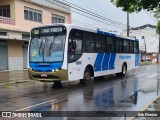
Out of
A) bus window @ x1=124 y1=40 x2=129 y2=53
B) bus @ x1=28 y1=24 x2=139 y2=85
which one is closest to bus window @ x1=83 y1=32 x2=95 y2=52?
bus @ x1=28 y1=24 x2=139 y2=85

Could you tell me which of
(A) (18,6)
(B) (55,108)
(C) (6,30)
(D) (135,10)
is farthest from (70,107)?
(A) (18,6)

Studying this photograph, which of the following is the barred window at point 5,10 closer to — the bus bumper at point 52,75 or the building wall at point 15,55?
the building wall at point 15,55

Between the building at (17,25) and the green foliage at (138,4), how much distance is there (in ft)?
59.3

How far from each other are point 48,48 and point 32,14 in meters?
19.1

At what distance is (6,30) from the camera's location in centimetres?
2950

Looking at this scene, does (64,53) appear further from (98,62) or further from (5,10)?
(5,10)

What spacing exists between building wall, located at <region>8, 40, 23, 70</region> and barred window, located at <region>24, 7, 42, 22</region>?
2.93m

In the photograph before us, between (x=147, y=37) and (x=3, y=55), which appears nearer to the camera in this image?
(x=3, y=55)

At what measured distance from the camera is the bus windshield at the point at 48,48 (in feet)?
51.5

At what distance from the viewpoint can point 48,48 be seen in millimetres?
15891

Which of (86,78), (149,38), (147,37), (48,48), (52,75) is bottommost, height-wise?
(86,78)

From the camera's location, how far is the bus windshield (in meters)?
15.7

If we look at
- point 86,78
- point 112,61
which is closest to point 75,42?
point 86,78

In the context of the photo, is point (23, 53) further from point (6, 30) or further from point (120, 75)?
point (120, 75)
